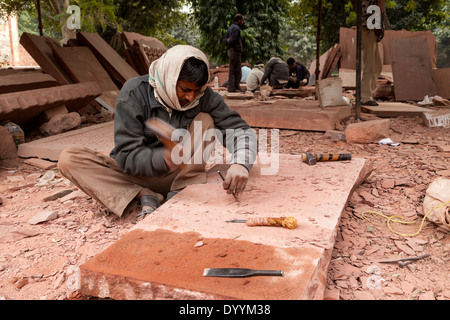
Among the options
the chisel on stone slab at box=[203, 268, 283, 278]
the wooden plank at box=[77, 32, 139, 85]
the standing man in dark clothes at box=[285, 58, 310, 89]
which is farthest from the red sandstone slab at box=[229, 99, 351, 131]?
the standing man in dark clothes at box=[285, 58, 310, 89]

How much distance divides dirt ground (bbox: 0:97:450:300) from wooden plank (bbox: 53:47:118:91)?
2.39 metres

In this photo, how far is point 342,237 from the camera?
238 centimetres

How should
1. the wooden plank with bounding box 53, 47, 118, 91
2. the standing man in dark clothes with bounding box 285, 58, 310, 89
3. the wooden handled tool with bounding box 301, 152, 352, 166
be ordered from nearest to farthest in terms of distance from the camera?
the wooden handled tool with bounding box 301, 152, 352, 166, the wooden plank with bounding box 53, 47, 118, 91, the standing man in dark clothes with bounding box 285, 58, 310, 89

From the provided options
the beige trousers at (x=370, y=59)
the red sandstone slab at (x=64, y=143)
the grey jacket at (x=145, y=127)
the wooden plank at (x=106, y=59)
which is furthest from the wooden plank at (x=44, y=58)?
the beige trousers at (x=370, y=59)

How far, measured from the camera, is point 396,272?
2.01 meters

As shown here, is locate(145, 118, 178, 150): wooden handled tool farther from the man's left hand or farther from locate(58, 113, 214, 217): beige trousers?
the man's left hand

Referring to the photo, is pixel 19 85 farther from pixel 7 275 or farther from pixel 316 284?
pixel 316 284

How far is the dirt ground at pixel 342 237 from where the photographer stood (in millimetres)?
1922

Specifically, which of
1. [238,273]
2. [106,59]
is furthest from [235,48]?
[238,273]

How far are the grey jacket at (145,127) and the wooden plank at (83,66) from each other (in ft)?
12.4

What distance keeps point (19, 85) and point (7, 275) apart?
3580mm

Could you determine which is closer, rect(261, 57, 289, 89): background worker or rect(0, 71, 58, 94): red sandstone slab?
rect(0, 71, 58, 94): red sandstone slab

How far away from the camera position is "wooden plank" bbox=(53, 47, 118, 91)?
19.8 feet

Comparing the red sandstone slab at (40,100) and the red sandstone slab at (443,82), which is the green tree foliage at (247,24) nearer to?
the red sandstone slab at (443,82)
